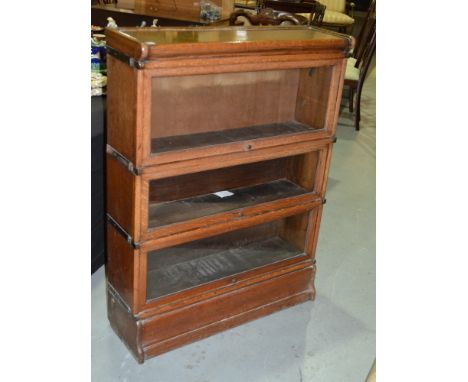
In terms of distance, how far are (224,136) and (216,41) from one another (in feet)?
1.22

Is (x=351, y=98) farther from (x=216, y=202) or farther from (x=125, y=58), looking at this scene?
(x=125, y=58)

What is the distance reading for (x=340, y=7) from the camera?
6.64 metres

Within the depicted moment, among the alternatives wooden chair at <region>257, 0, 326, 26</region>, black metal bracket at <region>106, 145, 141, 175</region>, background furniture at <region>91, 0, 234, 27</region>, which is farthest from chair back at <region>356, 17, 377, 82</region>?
black metal bracket at <region>106, 145, 141, 175</region>

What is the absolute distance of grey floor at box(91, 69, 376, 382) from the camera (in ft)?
6.06

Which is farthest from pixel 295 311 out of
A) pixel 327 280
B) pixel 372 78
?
pixel 372 78

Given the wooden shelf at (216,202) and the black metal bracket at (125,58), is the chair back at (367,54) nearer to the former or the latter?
the wooden shelf at (216,202)

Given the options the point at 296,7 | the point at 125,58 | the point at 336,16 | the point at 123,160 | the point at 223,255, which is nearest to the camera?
the point at 125,58

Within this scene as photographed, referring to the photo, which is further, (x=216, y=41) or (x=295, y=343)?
(x=295, y=343)

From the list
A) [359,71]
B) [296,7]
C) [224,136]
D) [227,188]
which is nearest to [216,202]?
[227,188]

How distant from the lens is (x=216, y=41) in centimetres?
159

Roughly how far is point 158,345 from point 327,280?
912mm

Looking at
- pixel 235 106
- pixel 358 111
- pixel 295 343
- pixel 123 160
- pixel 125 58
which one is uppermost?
pixel 125 58

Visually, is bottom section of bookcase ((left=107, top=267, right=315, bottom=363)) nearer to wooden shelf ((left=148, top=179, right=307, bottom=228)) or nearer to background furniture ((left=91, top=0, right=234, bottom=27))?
wooden shelf ((left=148, top=179, right=307, bottom=228))

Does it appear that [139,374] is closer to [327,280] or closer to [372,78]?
[327,280]
